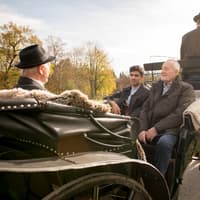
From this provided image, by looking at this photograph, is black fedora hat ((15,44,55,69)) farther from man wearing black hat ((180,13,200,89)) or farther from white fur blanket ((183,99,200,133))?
man wearing black hat ((180,13,200,89))

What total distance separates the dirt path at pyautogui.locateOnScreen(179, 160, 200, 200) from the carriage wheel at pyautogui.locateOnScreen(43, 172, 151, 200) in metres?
2.00

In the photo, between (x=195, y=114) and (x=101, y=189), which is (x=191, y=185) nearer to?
(x=195, y=114)

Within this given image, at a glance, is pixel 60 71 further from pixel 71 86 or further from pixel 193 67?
pixel 193 67

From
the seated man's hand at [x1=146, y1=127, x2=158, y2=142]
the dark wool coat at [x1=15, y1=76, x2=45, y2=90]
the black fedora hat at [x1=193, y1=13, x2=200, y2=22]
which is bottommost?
the seated man's hand at [x1=146, y1=127, x2=158, y2=142]

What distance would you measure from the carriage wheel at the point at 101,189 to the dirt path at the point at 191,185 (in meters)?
2.00

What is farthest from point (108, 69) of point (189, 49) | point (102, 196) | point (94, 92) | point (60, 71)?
point (102, 196)

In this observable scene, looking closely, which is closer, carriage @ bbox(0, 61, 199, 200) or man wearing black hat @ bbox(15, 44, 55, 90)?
carriage @ bbox(0, 61, 199, 200)

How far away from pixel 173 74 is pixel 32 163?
232 cm

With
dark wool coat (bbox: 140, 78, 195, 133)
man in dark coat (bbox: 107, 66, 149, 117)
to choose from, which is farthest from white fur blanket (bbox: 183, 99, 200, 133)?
man in dark coat (bbox: 107, 66, 149, 117)

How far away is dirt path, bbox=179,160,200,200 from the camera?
13.3 feet

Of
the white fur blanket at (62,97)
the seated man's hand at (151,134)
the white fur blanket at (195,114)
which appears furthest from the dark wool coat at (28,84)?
the white fur blanket at (195,114)

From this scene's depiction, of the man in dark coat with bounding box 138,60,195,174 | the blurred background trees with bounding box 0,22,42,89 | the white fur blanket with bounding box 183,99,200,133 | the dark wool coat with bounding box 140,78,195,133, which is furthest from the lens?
the blurred background trees with bounding box 0,22,42,89

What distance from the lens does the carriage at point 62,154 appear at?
1.90 m

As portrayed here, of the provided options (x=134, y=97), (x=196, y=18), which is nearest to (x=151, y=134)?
(x=134, y=97)
